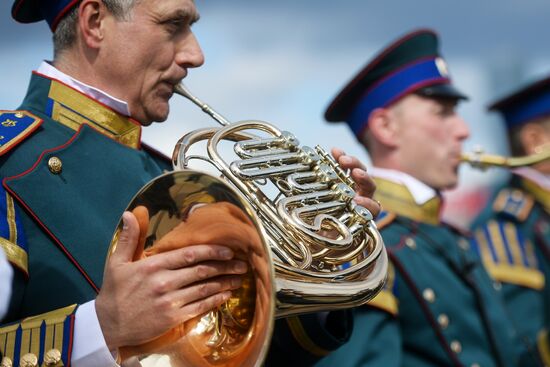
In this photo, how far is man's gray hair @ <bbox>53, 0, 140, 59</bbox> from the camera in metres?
3.44

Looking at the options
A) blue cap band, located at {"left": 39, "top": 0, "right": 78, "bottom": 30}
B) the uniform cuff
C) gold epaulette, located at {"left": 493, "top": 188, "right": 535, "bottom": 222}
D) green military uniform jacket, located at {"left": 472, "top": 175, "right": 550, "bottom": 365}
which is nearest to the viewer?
the uniform cuff

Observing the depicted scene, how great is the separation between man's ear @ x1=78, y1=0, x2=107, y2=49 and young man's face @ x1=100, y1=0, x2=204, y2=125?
0.03 metres

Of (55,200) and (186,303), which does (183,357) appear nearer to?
(186,303)

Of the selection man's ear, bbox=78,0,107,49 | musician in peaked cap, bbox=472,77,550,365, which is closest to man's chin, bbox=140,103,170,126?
man's ear, bbox=78,0,107,49

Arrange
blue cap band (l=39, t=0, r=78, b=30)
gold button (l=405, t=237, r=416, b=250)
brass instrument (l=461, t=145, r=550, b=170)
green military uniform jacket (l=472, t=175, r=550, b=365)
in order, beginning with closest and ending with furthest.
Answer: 1. blue cap band (l=39, t=0, r=78, b=30)
2. gold button (l=405, t=237, r=416, b=250)
3. brass instrument (l=461, t=145, r=550, b=170)
4. green military uniform jacket (l=472, t=175, r=550, b=365)

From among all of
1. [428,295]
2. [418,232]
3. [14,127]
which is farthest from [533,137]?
[14,127]

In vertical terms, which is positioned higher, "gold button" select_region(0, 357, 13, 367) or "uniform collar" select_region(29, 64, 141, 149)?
"uniform collar" select_region(29, 64, 141, 149)

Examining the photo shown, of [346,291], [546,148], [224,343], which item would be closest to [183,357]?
[224,343]

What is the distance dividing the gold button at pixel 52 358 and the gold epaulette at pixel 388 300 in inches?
80.5

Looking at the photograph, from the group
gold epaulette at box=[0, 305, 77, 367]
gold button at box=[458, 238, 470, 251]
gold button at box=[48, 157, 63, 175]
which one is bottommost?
gold button at box=[458, 238, 470, 251]

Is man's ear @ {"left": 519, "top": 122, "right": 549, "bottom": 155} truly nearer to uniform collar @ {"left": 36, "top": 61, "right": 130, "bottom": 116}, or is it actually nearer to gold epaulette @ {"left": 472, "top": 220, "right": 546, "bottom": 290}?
gold epaulette @ {"left": 472, "top": 220, "right": 546, "bottom": 290}

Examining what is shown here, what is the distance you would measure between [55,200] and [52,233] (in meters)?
0.11

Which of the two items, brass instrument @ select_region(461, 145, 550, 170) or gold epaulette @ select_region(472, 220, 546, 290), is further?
gold epaulette @ select_region(472, 220, 546, 290)

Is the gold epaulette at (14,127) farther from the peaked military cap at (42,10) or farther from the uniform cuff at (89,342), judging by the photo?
the uniform cuff at (89,342)
